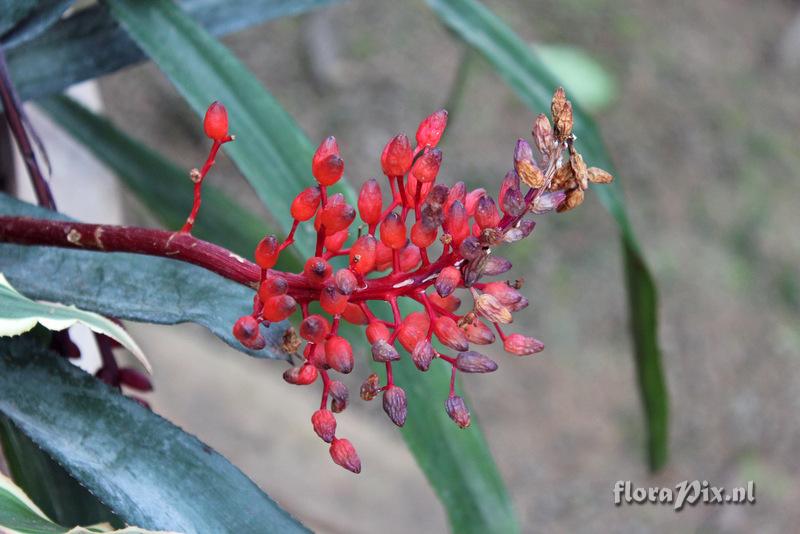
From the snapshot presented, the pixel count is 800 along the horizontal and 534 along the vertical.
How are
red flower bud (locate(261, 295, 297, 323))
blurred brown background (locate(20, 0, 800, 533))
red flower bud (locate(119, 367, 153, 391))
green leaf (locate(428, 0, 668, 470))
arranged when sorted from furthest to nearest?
1. blurred brown background (locate(20, 0, 800, 533))
2. green leaf (locate(428, 0, 668, 470))
3. red flower bud (locate(119, 367, 153, 391))
4. red flower bud (locate(261, 295, 297, 323))

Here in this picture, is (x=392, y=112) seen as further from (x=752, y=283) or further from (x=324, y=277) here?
(x=324, y=277)

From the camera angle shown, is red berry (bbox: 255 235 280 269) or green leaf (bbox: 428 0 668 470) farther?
green leaf (bbox: 428 0 668 470)

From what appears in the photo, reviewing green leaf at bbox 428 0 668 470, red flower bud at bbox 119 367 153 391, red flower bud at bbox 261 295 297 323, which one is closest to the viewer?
red flower bud at bbox 261 295 297 323

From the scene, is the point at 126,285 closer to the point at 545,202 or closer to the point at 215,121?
the point at 215,121

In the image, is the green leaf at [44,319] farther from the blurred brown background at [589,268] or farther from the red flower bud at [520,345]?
the blurred brown background at [589,268]

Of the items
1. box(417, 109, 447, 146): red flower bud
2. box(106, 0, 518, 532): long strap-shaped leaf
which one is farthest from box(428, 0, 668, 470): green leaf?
box(417, 109, 447, 146): red flower bud

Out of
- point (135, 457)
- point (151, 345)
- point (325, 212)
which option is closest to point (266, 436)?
point (151, 345)

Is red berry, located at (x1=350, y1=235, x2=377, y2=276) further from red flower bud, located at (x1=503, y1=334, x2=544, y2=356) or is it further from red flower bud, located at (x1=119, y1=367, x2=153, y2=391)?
red flower bud, located at (x1=119, y1=367, x2=153, y2=391)
